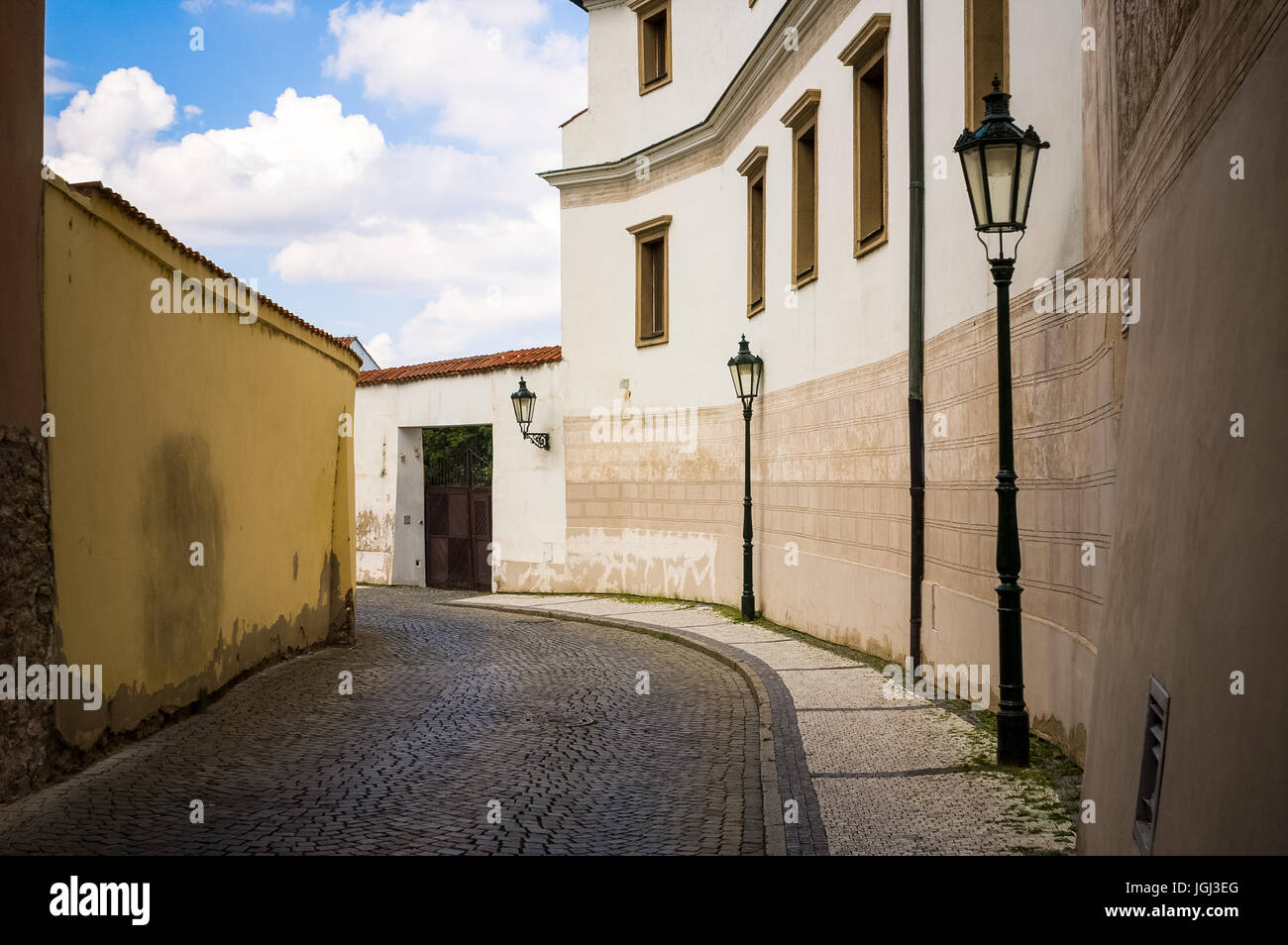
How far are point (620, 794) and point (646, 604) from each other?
37.7ft

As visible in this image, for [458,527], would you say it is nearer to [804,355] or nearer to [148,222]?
[804,355]

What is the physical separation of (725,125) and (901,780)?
41.0ft

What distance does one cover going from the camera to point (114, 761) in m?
7.31

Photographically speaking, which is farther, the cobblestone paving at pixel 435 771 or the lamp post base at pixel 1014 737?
the lamp post base at pixel 1014 737

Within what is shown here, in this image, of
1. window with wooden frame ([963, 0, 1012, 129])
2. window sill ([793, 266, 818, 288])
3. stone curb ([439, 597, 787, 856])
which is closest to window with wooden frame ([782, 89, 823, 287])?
window sill ([793, 266, 818, 288])

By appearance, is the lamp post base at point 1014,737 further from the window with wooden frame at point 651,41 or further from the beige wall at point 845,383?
the window with wooden frame at point 651,41

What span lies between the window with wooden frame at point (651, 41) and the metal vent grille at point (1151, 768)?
17.1 m

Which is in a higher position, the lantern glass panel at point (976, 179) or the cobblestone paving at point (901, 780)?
the lantern glass panel at point (976, 179)

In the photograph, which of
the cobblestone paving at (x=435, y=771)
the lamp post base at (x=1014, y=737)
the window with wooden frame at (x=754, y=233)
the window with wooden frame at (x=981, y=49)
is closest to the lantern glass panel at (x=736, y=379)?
the window with wooden frame at (x=754, y=233)

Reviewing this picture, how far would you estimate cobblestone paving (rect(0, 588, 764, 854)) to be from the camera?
570 cm

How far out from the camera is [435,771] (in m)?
7.17

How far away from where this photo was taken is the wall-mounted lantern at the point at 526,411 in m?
20.1

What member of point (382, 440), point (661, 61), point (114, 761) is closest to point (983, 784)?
point (114, 761)

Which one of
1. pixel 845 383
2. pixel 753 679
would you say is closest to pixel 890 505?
pixel 845 383
